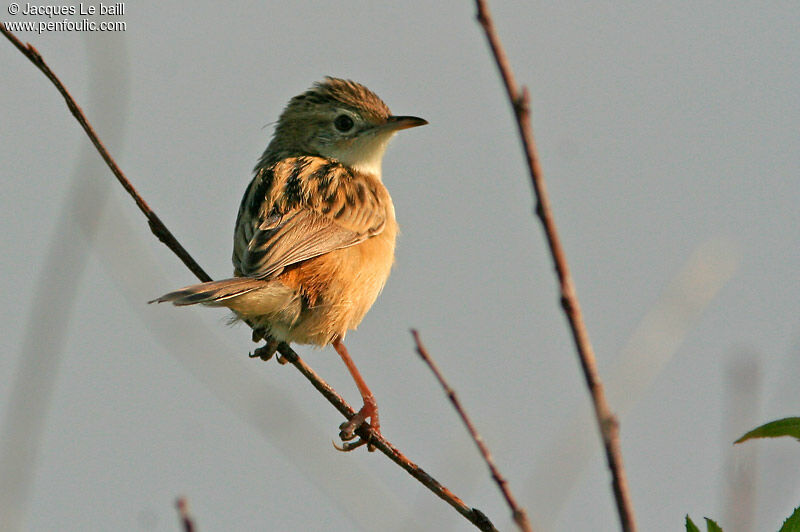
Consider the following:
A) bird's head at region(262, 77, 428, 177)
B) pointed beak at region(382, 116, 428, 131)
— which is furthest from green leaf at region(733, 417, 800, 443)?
bird's head at region(262, 77, 428, 177)

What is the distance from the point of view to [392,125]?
22.4 feet

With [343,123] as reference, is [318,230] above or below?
below

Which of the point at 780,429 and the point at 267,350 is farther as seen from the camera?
the point at 267,350

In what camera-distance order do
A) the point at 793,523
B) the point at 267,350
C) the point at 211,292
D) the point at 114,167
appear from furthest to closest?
the point at 267,350 < the point at 211,292 < the point at 114,167 < the point at 793,523

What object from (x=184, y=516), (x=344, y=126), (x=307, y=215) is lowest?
(x=184, y=516)

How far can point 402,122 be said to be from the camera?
6.76 meters

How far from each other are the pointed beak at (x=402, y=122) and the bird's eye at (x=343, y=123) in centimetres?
29

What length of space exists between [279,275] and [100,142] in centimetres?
191

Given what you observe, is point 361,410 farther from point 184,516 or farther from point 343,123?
point 184,516

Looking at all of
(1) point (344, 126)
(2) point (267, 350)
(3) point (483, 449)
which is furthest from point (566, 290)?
(1) point (344, 126)

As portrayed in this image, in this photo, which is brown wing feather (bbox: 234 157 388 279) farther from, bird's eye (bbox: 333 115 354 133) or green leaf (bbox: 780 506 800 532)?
green leaf (bbox: 780 506 800 532)

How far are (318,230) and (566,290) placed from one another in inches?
154

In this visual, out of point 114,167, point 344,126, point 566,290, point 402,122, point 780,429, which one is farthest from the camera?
point 344,126

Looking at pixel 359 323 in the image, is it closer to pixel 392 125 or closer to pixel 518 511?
pixel 392 125
